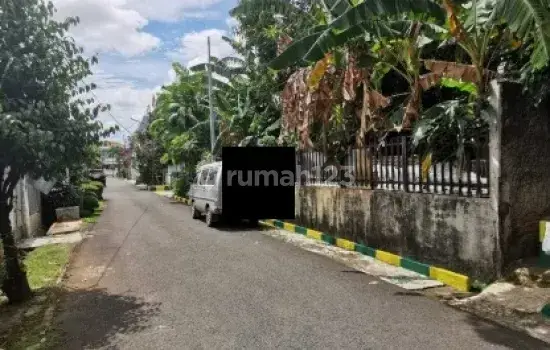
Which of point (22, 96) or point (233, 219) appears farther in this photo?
point (233, 219)

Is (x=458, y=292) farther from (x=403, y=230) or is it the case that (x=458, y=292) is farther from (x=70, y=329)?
(x=70, y=329)

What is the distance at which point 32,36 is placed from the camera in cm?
606

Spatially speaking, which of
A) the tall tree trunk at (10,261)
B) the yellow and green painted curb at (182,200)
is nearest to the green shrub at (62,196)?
the yellow and green painted curb at (182,200)

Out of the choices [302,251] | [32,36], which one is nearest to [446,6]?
[302,251]

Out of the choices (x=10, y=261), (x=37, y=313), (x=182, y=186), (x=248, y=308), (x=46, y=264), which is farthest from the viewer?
(x=182, y=186)

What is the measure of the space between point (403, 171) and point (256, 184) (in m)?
4.80

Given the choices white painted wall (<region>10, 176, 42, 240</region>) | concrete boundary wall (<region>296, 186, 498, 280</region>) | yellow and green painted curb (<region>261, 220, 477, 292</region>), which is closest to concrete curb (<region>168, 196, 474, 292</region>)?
yellow and green painted curb (<region>261, 220, 477, 292</region>)

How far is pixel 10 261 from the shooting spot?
639 centimetres

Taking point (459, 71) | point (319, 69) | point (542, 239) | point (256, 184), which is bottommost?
point (542, 239)

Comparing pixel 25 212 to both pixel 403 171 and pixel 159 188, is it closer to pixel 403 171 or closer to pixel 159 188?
pixel 403 171

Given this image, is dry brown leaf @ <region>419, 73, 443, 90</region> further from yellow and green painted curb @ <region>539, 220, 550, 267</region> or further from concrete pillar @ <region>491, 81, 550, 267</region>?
yellow and green painted curb @ <region>539, 220, 550, 267</region>

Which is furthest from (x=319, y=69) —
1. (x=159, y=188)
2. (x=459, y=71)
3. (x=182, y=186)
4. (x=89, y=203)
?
(x=159, y=188)

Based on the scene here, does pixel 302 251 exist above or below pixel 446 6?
below

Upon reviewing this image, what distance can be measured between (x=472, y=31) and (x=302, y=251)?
5.10 m
